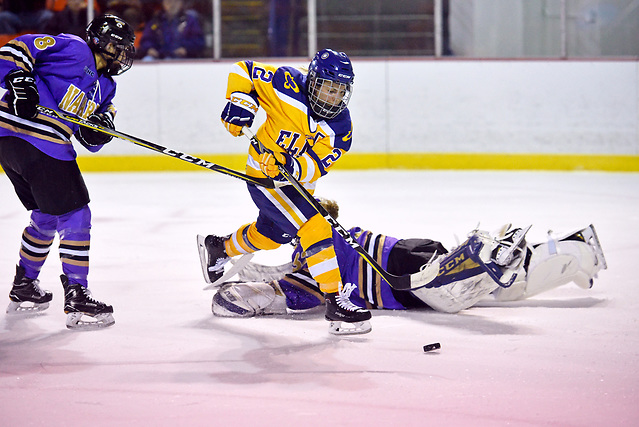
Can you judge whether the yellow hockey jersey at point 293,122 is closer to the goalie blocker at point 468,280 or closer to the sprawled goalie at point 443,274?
the sprawled goalie at point 443,274

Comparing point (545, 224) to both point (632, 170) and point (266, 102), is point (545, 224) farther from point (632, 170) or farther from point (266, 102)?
point (632, 170)

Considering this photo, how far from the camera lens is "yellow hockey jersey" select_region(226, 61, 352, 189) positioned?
2.65 meters

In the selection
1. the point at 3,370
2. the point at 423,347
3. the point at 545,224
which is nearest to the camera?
the point at 3,370

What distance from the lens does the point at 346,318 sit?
246 cm

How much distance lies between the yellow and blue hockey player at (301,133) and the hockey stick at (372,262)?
22mm

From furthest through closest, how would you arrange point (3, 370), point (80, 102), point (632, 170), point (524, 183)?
point (632, 170), point (524, 183), point (80, 102), point (3, 370)

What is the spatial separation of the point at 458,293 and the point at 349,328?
0.40m

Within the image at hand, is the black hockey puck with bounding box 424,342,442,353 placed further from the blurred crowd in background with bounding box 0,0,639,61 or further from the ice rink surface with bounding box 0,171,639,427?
the blurred crowd in background with bounding box 0,0,639,61

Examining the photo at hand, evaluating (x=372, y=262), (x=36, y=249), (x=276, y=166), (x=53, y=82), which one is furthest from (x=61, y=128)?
(x=372, y=262)

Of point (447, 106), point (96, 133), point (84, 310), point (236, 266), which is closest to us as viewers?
point (84, 310)

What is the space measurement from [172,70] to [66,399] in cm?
646

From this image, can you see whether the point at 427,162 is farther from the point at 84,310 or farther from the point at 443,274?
the point at 84,310

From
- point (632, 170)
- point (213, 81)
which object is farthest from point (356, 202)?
point (632, 170)

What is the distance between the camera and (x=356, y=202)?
5.75 metres
